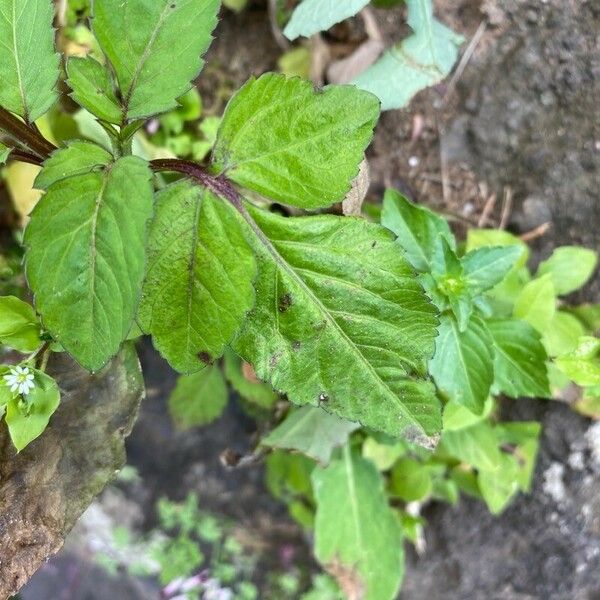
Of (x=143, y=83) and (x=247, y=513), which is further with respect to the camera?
(x=247, y=513)

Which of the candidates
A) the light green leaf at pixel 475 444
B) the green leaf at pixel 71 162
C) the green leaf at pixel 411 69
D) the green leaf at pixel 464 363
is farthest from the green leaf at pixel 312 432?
the green leaf at pixel 71 162

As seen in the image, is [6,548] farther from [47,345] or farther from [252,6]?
[252,6]

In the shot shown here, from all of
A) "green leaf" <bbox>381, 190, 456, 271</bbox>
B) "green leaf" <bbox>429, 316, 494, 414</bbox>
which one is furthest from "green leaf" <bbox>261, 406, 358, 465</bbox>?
"green leaf" <bbox>381, 190, 456, 271</bbox>

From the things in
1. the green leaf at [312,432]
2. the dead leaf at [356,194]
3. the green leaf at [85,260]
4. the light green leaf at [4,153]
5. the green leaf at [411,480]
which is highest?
the light green leaf at [4,153]

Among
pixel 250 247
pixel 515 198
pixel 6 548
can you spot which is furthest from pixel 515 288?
pixel 6 548

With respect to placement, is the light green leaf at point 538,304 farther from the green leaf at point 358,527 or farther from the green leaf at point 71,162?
the green leaf at point 71,162

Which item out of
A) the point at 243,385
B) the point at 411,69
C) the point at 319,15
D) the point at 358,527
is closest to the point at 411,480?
the point at 358,527

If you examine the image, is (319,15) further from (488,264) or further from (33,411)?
(33,411)
